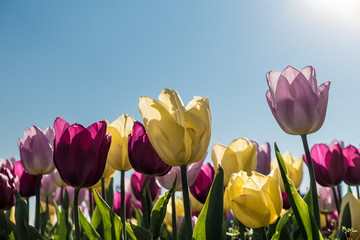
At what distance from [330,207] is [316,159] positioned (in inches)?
55.4

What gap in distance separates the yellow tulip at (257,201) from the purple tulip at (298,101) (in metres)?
0.25

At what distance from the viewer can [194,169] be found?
6.24 feet

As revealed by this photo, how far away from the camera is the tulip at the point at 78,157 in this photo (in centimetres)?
136

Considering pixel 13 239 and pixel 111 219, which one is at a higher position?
pixel 111 219

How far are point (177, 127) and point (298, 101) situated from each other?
1.76ft

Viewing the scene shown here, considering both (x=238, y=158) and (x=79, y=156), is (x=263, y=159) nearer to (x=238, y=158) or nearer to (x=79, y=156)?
(x=238, y=158)

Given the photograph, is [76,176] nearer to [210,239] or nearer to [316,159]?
[210,239]

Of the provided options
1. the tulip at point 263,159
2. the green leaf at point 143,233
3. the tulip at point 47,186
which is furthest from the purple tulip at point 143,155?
the tulip at point 47,186

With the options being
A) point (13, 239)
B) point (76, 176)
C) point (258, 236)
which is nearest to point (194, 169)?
point (258, 236)

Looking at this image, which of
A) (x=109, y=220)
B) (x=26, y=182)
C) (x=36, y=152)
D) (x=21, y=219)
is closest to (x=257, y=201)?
(x=109, y=220)

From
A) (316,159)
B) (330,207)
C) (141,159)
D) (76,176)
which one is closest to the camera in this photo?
(76,176)

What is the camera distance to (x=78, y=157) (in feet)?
4.45

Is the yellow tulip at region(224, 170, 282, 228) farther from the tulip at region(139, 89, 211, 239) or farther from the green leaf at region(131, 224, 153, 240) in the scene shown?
the green leaf at region(131, 224, 153, 240)

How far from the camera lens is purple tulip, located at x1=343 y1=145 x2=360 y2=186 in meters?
2.29
